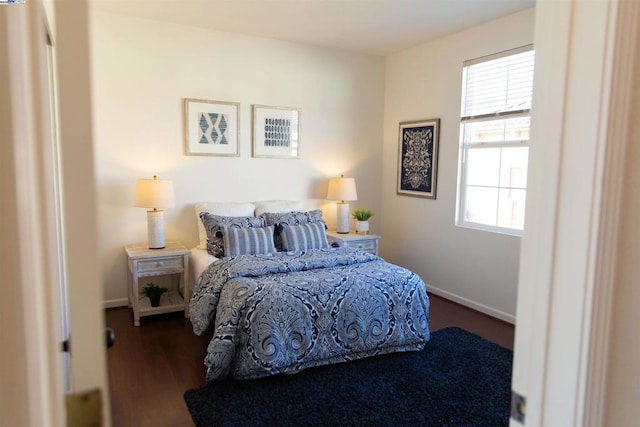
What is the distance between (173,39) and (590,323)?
13.8 feet

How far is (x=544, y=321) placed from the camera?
0.87 m

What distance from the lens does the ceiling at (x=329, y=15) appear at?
356 centimetres

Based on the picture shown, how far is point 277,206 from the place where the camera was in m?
4.52

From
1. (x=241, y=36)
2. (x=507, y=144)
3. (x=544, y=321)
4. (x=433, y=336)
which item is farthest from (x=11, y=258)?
(x=241, y=36)

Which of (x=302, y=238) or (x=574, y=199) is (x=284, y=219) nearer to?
(x=302, y=238)

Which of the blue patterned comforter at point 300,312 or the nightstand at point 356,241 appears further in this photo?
the nightstand at point 356,241

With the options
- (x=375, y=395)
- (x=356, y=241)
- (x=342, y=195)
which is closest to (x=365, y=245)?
(x=356, y=241)

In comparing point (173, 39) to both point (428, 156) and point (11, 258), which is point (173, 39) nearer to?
point (428, 156)

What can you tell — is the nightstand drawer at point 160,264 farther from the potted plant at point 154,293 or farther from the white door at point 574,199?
the white door at point 574,199

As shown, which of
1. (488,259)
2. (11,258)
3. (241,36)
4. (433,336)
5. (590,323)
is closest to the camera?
(11,258)

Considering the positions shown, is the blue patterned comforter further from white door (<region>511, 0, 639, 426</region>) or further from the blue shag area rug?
white door (<region>511, 0, 639, 426</region>)

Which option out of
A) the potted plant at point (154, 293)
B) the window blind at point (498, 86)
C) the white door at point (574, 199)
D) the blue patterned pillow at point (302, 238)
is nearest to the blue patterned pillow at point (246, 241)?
the blue patterned pillow at point (302, 238)

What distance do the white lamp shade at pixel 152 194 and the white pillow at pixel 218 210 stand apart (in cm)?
46

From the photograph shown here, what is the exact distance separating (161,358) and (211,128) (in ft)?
7.40
